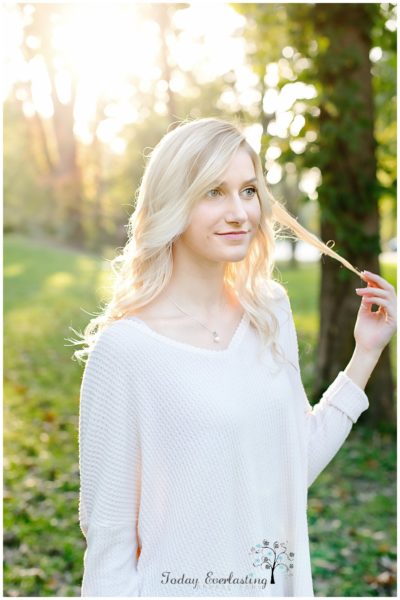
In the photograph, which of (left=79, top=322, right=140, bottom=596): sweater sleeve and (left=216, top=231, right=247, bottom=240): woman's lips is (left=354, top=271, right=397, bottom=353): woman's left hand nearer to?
(left=216, top=231, right=247, bottom=240): woman's lips

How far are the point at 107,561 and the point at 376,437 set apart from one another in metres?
5.12

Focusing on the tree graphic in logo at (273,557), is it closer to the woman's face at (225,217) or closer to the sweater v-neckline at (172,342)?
the sweater v-neckline at (172,342)

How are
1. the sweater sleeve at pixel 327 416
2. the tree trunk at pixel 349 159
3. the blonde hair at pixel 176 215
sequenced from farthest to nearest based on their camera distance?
the tree trunk at pixel 349 159
the sweater sleeve at pixel 327 416
the blonde hair at pixel 176 215

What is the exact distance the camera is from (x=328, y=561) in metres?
4.70


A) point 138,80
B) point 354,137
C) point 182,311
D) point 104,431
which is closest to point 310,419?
point 182,311

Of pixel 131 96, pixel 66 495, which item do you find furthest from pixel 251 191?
pixel 131 96

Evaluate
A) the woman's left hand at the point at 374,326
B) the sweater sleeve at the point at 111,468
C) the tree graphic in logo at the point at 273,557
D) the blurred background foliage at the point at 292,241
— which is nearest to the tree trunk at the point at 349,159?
the blurred background foliage at the point at 292,241

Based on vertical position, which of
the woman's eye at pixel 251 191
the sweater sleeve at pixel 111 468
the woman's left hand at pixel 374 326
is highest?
the woman's eye at pixel 251 191

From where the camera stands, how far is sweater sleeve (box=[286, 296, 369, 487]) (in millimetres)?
2469

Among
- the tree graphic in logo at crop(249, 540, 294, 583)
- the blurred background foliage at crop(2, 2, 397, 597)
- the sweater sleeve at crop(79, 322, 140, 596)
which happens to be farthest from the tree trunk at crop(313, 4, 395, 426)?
the sweater sleeve at crop(79, 322, 140, 596)

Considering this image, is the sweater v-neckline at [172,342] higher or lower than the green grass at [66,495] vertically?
higher

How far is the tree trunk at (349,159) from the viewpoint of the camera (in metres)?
6.29

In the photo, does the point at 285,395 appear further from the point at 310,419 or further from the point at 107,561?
the point at 107,561

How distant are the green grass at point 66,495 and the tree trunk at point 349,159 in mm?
402
